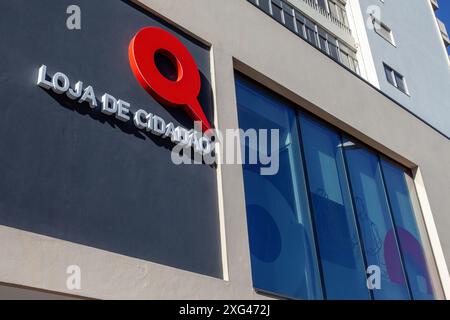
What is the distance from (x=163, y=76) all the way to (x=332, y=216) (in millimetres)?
3963

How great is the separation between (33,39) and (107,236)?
255 cm

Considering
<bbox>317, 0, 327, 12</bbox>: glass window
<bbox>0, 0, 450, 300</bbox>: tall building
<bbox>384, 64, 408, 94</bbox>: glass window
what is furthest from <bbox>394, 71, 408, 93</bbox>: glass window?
<bbox>0, 0, 450, 300</bbox>: tall building

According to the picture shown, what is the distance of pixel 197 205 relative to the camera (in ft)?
27.7

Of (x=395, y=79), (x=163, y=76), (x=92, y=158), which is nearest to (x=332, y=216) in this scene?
(x=163, y=76)

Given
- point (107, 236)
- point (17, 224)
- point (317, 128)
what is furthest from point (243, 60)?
point (17, 224)

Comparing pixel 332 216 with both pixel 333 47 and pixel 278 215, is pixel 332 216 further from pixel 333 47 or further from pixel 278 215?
pixel 333 47

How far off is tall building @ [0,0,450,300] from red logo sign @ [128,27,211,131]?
0.03m

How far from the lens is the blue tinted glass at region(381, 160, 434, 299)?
39.4 ft

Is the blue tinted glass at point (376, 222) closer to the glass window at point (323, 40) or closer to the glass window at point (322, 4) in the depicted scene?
the glass window at point (323, 40)

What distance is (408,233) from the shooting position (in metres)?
12.6

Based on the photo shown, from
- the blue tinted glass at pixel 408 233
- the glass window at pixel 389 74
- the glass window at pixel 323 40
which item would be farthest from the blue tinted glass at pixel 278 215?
the glass window at pixel 389 74

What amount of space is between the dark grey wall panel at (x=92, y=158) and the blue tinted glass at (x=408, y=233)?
5.21 m

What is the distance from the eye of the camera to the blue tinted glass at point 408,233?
39.4 ft
